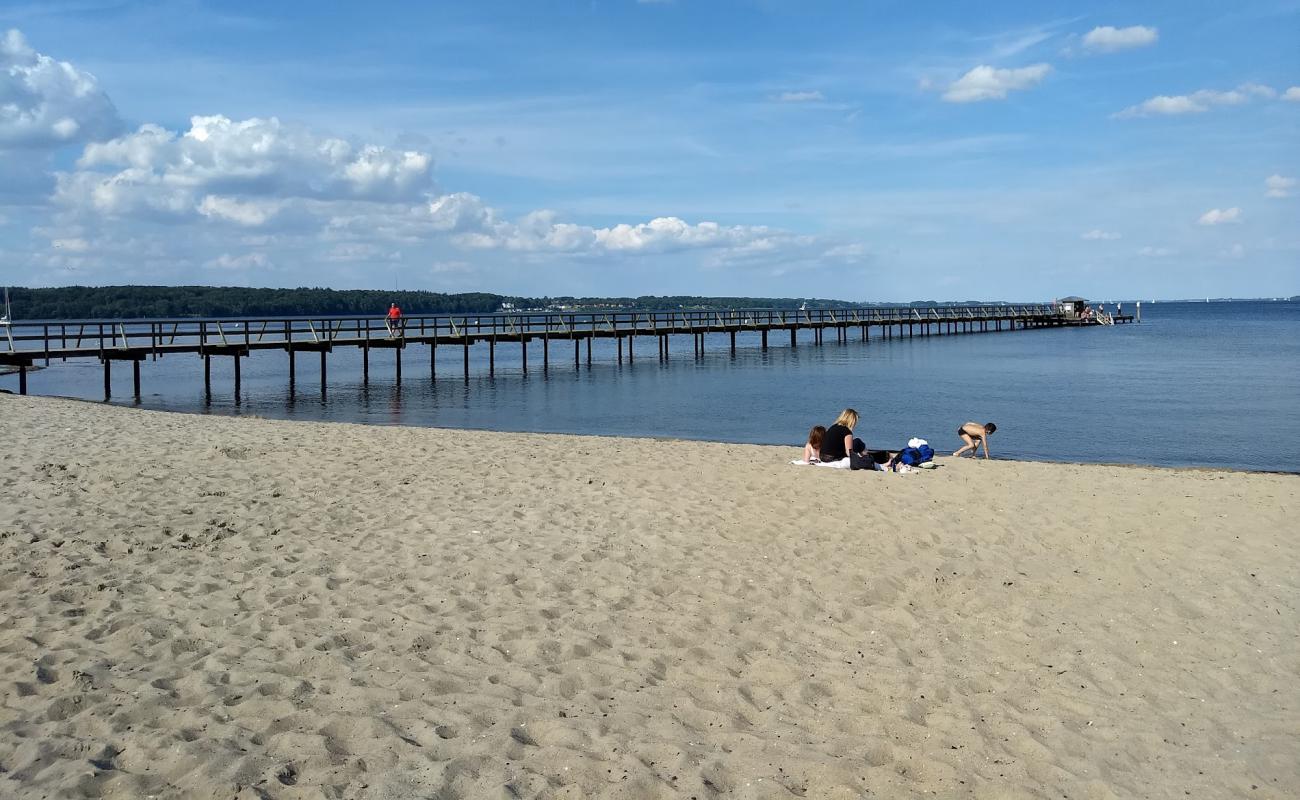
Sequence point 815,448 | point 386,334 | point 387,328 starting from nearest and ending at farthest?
point 815,448 → point 387,328 → point 386,334

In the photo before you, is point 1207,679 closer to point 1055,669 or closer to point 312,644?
point 1055,669

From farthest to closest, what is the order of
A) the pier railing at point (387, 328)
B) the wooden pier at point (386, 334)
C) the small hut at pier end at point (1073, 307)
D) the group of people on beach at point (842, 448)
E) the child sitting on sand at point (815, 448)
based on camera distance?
1. the small hut at pier end at point (1073, 307)
2. the pier railing at point (387, 328)
3. the wooden pier at point (386, 334)
4. the child sitting on sand at point (815, 448)
5. the group of people on beach at point (842, 448)

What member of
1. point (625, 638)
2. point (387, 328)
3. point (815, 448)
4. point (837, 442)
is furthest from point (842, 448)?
point (387, 328)

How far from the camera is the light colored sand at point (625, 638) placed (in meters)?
4.80

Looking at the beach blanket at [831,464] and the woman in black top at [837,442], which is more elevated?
the woman in black top at [837,442]

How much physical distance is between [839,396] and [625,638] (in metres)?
28.6

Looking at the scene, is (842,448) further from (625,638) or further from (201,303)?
(201,303)

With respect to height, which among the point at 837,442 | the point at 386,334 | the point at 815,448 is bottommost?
the point at 815,448

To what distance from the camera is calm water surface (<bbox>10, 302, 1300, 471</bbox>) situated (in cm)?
2356

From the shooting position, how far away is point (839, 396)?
34.3 m

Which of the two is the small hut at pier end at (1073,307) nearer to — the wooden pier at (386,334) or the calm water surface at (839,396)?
the wooden pier at (386,334)

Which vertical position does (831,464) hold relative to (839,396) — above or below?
above

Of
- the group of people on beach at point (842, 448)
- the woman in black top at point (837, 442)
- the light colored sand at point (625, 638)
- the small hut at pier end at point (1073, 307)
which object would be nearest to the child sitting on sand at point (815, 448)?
the group of people on beach at point (842, 448)

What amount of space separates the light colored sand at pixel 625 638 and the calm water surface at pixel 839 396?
7013mm
